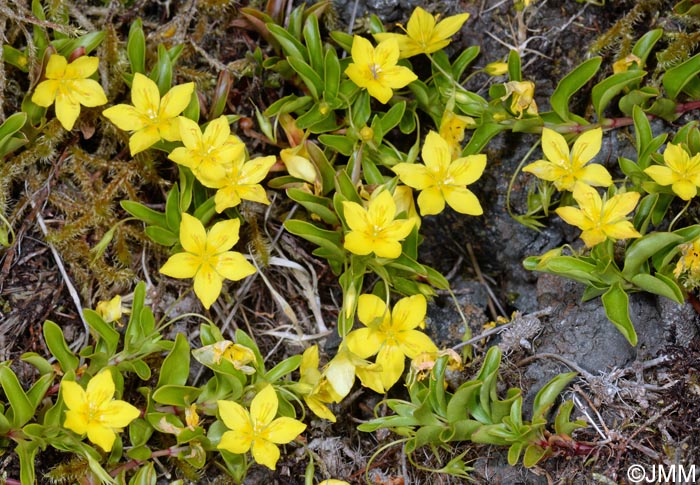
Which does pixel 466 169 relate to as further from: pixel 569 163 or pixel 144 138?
pixel 144 138

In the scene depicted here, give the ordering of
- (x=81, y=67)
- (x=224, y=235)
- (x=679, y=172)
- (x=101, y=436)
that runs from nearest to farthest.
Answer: (x=101, y=436) → (x=679, y=172) → (x=224, y=235) → (x=81, y=67)

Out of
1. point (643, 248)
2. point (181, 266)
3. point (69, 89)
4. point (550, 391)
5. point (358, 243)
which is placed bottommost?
point (550, 391)

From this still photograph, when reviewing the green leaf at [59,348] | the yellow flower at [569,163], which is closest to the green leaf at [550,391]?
the yellow flower at [569,163]

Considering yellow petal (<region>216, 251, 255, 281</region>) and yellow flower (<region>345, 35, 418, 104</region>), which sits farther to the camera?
yellow flower (<region>345, 35, 418, 104</region>)

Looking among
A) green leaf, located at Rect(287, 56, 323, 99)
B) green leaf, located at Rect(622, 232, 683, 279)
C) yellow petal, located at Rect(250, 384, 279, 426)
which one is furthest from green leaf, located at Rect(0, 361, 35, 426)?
green leaf, located at Rect(622, 232, 683, 279)

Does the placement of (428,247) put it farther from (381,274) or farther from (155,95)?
(155,95)

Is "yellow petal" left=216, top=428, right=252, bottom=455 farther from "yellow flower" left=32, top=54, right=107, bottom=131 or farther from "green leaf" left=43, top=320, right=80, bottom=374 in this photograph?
"yellow flower" left=32, top=54, right=107, bottom=131

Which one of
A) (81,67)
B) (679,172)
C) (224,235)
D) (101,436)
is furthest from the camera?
(81,67)

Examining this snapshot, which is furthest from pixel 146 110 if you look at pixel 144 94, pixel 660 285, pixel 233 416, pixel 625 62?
pixel 660 285
